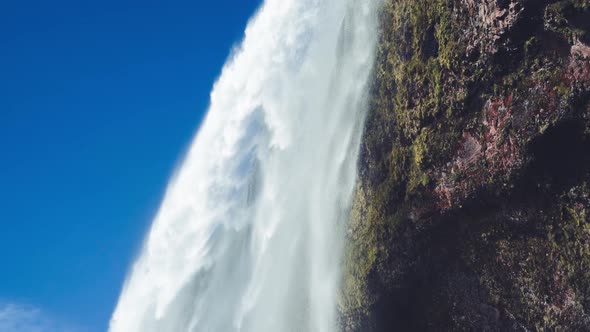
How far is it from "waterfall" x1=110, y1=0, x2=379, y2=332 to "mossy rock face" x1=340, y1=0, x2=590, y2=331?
1.63m

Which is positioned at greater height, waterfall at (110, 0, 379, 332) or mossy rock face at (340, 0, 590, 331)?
waterfall at (110, 0, 379, 332)

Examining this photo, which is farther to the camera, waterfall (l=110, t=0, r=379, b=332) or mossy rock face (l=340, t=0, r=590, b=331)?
waterfall (l=110, t=0, r=379, b=332)

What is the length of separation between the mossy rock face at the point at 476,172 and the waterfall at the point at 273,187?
163cm

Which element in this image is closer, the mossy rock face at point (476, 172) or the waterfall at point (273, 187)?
the mossy rock face at point (476, 172)

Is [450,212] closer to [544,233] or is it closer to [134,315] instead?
[544,233]

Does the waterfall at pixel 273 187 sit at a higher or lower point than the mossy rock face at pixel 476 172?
higher

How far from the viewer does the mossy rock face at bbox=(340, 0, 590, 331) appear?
1330cm

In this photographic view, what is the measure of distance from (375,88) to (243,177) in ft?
30.2

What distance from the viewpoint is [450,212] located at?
15.9 m

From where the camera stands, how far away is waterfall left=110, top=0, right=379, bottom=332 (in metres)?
21.3

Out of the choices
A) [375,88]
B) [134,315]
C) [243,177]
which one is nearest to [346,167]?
[375,88]

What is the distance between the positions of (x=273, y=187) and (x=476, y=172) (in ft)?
34.8

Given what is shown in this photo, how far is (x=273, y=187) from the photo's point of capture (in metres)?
24.0

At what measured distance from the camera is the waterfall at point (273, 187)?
21.3m
